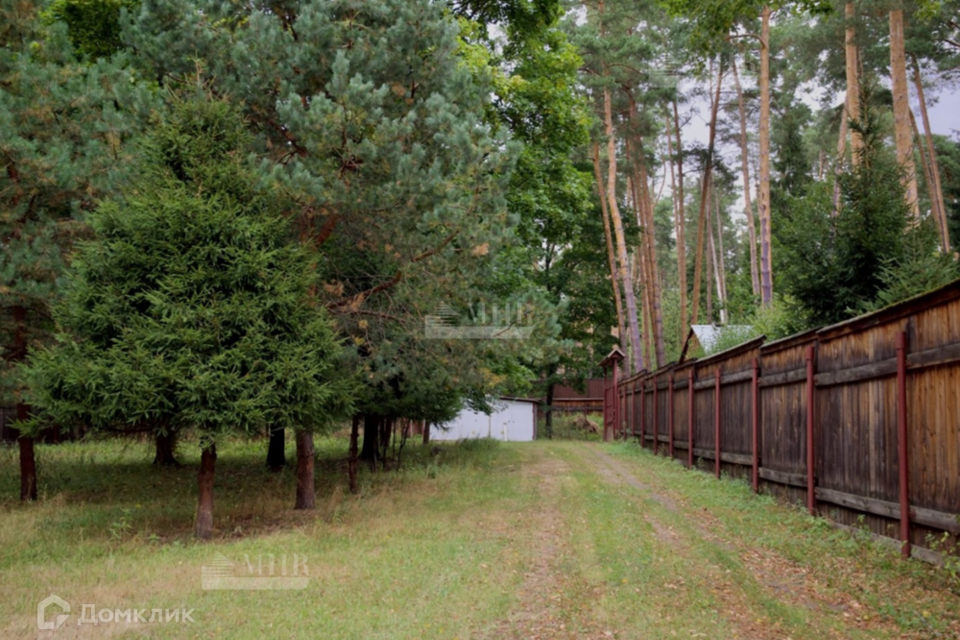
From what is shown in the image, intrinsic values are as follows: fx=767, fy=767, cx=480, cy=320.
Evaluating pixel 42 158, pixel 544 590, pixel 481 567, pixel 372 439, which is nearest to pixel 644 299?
pixel 372 439

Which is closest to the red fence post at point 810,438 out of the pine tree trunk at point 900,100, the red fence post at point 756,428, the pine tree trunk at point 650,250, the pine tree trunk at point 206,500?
the red fence post at point 756,428

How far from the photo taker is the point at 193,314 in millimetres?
7906

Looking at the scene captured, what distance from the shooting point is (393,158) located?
29.9ft

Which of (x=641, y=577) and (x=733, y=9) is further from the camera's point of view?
(x=733, y=9)

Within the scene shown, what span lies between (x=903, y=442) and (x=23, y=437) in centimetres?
1196

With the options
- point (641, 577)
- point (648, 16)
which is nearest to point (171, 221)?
point (641, 577)

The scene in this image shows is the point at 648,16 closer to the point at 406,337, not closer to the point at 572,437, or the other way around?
the point at 406,337

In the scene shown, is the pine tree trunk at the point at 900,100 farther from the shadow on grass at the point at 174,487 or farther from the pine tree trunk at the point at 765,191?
the shadow on grass at the point at 174,487

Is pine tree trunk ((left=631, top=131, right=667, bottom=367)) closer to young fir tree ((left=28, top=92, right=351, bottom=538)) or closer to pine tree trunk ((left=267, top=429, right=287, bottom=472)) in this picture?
pine tree trunk ((left=267, top=429, right=287, bottom=472))

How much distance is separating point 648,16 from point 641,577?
22558mm

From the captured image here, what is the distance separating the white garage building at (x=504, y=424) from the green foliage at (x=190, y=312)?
25254mm

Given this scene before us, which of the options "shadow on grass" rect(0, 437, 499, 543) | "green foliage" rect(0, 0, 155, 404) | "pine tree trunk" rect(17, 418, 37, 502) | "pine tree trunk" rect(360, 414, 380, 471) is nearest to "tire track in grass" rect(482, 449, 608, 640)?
"shadow on grass" rect(0, 437, 499, 543)

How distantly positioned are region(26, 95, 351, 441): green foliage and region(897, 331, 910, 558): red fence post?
5621mm

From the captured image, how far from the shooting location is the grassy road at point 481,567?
5113 mm
